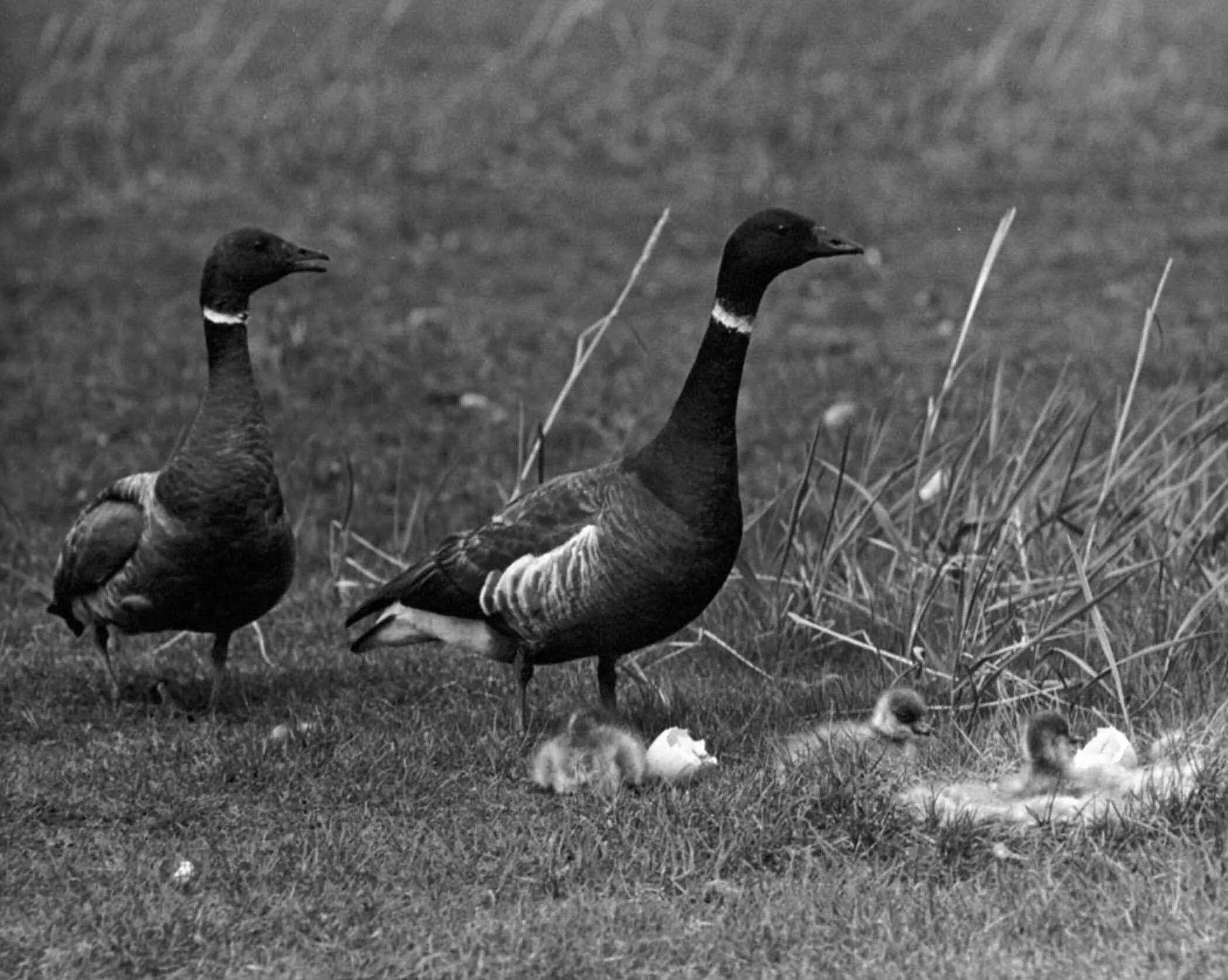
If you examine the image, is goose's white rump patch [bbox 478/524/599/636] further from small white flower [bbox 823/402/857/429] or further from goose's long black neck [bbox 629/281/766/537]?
small white flower [bbox 823/402/857/429]

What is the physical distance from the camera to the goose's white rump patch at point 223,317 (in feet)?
21.8

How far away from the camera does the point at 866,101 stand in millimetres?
14094

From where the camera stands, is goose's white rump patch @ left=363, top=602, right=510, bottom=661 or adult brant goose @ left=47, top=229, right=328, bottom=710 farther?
adult brant goose @ left=47, top=229, right=328, bottom=710

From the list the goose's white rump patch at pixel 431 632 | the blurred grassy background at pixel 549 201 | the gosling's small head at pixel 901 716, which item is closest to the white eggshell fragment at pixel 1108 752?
the gosling's small head at pixel 901 716

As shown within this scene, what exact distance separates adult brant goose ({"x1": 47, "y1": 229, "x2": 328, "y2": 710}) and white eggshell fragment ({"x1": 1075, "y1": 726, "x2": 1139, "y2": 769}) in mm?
2613

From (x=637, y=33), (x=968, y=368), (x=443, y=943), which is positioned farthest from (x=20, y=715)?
(x=637, y=33)

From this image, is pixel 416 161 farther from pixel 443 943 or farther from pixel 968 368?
pixel 443 943

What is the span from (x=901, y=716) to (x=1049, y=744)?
0.47 metres

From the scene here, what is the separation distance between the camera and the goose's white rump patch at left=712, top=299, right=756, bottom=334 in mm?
5906

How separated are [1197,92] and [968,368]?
548cm

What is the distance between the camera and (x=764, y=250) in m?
5.88

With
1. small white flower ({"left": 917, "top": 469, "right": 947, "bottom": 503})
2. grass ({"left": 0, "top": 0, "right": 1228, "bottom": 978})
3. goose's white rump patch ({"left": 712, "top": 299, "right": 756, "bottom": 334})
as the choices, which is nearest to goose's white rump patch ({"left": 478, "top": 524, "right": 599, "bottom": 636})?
grass ({"left": 0, "top": 0, "right": 1228, "bottom": 978})

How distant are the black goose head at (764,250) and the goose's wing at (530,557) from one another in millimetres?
622

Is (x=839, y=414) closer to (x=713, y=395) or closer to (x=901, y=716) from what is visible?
(x=713, y=395)
